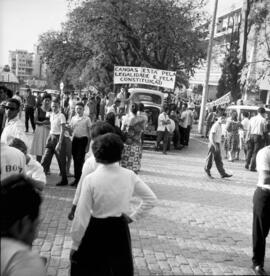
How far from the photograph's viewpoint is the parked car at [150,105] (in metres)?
16.7

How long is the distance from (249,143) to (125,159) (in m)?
5.66

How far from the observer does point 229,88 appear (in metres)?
38.8

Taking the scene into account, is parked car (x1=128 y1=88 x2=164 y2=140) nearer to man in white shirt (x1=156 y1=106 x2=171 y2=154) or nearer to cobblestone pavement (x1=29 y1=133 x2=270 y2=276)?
man in white shirt (x1=156 y1=106 x2=171 y2=154)

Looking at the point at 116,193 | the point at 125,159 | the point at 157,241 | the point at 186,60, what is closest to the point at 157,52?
the point at 186,60

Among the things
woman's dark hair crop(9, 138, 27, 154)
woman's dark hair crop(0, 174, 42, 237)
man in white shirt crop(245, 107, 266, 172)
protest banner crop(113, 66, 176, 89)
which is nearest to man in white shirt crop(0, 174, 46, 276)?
woman's dark hair crop(0, 174, 42, 237)

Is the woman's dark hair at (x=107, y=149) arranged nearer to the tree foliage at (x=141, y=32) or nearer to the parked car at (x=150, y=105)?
the parked car at (x=150, y=105)

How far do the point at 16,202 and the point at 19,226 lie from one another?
0.10 m

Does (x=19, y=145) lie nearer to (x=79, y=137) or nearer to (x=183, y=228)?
(x=183, y=228)

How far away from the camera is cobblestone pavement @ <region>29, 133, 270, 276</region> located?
16.7ft

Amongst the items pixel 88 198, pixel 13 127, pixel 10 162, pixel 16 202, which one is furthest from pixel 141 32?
pixel 16 202

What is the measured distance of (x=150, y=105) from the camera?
1723cm

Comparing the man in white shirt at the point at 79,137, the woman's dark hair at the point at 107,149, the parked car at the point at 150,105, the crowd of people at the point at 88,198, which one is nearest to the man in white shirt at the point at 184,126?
the parked car at the point at 150,105

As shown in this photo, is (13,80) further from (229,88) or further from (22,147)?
(22,147)

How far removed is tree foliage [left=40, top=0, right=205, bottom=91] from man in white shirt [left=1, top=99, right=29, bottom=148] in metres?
20.3
